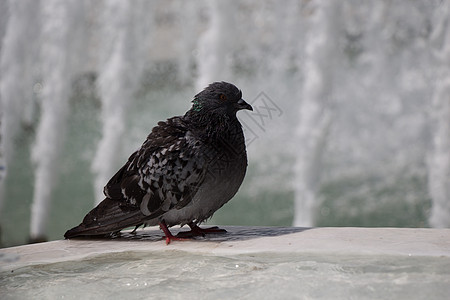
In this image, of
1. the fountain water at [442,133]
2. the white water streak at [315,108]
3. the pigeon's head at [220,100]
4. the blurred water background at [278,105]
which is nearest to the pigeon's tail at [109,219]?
the pigeon's head at [220,100]

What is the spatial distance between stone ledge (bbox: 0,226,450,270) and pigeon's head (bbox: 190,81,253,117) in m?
0.64

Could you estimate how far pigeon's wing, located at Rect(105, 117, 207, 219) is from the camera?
2652 mm

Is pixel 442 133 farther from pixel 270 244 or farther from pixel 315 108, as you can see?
pixel 270 244

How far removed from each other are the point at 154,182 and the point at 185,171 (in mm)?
172

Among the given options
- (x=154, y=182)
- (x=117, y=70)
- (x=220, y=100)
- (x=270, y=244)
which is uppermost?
(x=117, y=70)

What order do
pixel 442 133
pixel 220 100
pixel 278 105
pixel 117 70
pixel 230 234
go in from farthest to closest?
1. pixel 278 105
2. pixel 117 70
3. pixel 442 133
4. pixel 230 234
5. pixel 220 100

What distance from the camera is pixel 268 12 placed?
9.80 m

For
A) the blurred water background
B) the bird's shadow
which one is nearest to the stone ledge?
the bird's shadow

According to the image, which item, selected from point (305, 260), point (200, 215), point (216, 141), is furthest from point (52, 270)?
point (305, 260)

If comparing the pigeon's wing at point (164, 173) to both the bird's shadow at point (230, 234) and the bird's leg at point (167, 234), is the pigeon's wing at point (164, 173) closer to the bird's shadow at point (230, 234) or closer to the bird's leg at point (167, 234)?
the bird's leg at point (167, 234)

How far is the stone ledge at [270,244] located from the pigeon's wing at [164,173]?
0.21 m

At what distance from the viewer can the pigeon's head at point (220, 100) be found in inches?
109

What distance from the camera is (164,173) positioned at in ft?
8.81

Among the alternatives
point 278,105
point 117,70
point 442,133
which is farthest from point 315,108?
point 117,70
